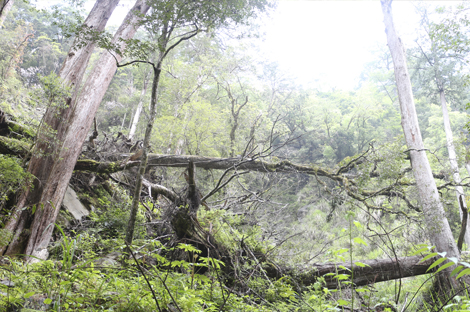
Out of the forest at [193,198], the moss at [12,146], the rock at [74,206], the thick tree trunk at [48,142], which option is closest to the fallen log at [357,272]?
the forest at [193,198]

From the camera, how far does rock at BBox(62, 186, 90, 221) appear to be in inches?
204

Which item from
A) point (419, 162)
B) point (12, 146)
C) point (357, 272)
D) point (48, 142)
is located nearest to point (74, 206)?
point (12, 146)

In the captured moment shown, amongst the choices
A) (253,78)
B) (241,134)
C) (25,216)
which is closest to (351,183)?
(25,216)

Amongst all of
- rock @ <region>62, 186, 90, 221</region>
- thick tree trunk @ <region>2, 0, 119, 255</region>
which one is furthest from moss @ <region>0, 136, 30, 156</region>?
rock @ <region>62, 186, 90, 221</region>

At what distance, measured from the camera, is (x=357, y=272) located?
15.0 feet

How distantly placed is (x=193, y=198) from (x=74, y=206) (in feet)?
11.9

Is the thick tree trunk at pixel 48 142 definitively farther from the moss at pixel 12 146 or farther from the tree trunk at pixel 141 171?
the tree trunk at pixel 141 171

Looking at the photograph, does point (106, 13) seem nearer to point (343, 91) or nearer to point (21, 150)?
point (21, 150)

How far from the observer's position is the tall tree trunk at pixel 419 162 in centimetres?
624

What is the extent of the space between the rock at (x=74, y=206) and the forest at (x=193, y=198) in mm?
36

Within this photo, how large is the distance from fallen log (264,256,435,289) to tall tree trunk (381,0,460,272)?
1.05m

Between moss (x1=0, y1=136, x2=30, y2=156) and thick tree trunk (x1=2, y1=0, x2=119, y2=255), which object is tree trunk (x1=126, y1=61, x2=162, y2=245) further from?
moss (x1=0, y1=136, x2=30, y2=156)

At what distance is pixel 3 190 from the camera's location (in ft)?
12.2

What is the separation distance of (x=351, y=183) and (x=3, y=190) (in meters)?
6.68
